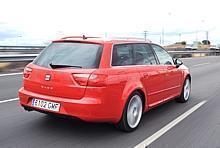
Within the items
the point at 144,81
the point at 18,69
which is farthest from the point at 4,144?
the point at 18,69

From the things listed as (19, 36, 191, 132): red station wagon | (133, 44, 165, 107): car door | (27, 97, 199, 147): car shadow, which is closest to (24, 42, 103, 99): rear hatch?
(19, 36, 191, 132): red station wagon

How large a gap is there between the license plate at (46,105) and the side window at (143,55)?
5.57 feet

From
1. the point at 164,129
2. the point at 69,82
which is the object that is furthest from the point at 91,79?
the point at 164,129

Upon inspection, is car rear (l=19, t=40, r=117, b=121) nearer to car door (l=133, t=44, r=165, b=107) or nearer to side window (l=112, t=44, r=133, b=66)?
side window (l=112, t=44, r=133, b=66)

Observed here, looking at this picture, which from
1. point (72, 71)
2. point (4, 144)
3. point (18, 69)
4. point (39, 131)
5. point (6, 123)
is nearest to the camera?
point (4, 144)

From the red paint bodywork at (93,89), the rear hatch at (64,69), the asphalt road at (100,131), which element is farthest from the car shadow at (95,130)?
the rear hatch at (64,69)

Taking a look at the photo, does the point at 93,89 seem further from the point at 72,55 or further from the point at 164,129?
the point at 164,129

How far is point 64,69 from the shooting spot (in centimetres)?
544

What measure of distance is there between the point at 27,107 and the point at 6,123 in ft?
2.13

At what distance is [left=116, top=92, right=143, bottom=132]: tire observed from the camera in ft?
18.8

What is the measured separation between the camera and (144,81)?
20.4ft

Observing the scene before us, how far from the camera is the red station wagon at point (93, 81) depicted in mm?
5254

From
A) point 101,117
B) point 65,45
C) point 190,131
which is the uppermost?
point 65,45

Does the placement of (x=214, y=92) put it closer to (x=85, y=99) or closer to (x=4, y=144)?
(x=85, y=99)
